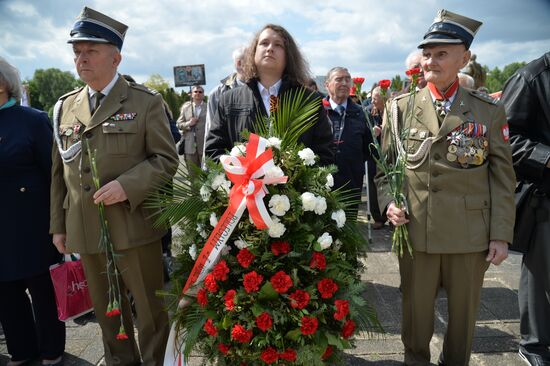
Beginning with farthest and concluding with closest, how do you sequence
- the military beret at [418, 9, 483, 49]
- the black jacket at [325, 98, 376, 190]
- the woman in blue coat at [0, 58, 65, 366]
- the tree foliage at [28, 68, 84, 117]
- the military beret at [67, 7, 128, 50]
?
the tree foliage at [28, 68, 84, 117] < the black jacket at [325, 98, 376, 190] < the woman in blue coat at [0, 58, 65, 366] < the military beret at [67, 7, 128, 50] < the military beret at [418, 9, 483, 49]

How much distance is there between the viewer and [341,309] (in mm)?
1928

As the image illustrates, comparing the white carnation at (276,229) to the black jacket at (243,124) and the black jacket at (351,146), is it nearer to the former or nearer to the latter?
the black jacket at (243,124)

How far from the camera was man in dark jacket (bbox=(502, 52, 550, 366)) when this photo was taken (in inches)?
107

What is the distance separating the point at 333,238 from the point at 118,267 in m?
1.37

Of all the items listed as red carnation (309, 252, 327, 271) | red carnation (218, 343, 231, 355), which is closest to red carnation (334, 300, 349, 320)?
red carnation (309, 252, 327, 271)

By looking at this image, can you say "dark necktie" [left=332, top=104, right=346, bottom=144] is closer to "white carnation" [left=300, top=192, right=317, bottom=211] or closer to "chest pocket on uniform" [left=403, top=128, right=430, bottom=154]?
"chest pocket on uniform" [left=403, top=128, right=430, bottom=154]

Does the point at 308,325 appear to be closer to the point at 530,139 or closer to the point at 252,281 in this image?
the point at 252,281

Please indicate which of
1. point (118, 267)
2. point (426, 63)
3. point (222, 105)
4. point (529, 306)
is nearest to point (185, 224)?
point (118, 267)

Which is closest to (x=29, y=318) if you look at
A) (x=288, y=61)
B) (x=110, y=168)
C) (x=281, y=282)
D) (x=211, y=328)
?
(x=110, y=168)

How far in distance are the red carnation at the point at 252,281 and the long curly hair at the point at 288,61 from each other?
1383 mm

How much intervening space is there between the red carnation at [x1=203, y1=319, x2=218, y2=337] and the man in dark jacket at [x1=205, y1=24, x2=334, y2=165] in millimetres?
1127

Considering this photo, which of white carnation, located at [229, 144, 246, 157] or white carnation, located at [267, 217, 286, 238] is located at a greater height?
white carnation, located at [229, 144, 246, 157]

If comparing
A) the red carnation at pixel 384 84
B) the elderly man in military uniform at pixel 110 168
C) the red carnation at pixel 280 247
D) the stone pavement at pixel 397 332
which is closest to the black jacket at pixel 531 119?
the red carnation at pixel 384 84


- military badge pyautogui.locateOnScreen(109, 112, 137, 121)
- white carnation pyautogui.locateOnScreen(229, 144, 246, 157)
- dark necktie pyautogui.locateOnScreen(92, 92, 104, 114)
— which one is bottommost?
white carnation pyautogui.locateOnScreen(229, 144, 246, 157)
